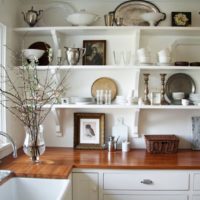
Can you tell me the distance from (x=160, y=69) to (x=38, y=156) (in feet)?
4.74

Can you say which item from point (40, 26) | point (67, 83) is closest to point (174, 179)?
point (67, 83)

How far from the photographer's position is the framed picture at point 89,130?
9.74ft

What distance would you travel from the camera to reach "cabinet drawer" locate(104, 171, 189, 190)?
2342 millimetres

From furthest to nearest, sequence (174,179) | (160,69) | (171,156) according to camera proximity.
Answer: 1. (160,69)
2. (171,156)
3. (174,179)

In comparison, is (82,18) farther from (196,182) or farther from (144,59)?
(196,182)

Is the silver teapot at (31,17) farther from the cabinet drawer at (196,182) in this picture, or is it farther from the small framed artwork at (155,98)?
the cabinet drawer at (196,182)

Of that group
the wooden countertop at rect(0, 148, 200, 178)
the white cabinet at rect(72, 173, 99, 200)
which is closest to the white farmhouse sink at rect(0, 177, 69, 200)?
the wooden countertop at rect(0, 148, 200, 178)

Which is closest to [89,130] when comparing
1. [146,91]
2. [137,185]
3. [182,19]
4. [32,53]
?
[146,91]

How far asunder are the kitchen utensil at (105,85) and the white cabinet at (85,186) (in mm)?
917

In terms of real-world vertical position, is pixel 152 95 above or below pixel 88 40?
below

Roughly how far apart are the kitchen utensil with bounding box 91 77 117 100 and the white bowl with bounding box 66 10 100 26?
60cm

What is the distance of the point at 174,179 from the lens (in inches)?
92.2

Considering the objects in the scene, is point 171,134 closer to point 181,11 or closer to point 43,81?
point 181,11

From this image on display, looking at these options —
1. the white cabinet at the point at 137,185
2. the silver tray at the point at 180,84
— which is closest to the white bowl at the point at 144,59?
the silver tray at the point at 180,84
